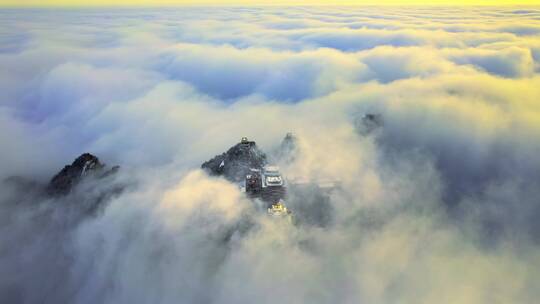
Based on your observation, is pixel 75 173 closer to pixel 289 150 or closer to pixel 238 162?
pixel 238 162

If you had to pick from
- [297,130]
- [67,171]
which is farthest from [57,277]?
[297,130]

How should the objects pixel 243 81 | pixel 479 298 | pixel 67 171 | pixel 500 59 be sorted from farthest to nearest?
pixel 243 81 < pixel 500 59 < pixel 67 171 < pixel 479 298

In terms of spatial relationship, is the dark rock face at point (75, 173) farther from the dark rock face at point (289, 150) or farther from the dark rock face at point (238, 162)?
the dark rock face at point (289, 150)

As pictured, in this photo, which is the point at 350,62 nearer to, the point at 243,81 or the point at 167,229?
the point at 243,81

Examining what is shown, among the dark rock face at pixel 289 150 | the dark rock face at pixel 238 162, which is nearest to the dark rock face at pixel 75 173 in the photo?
the dark rock face at pixel 238 162

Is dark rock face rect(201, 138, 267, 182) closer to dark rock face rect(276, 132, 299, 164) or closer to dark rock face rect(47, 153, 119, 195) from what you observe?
dark rock face rect(276, 132, 299, 164)

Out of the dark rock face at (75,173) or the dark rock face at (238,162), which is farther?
the dark rock face at (75,173)
